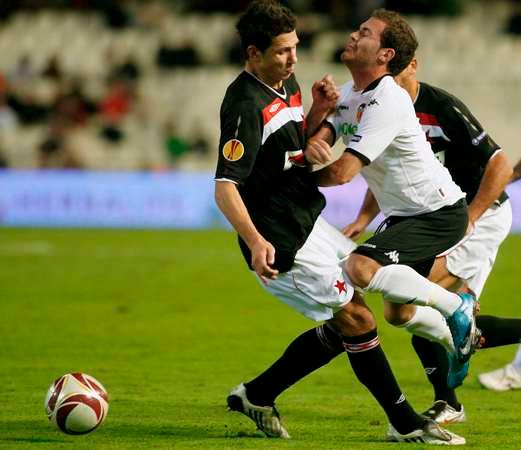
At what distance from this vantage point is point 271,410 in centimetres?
722

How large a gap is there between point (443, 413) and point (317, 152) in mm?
1877

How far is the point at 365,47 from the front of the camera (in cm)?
693

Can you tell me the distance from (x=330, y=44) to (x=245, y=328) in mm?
18189

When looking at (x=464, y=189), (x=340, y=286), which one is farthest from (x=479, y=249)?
(x=340, y=286)

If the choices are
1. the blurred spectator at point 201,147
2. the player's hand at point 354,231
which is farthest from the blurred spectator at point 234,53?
the player's hand at point 354,231

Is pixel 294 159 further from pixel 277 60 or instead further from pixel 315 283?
pixel 315 283

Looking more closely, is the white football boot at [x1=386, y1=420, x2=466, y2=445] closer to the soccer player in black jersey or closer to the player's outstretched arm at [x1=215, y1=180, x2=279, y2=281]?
the soccer player in black jersey

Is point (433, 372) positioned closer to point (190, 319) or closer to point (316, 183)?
point (316, 183)

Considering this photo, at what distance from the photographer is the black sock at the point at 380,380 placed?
267 inches

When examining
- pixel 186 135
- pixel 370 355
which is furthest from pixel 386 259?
pixel 186 135

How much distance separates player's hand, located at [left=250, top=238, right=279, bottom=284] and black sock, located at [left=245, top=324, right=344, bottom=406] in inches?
39.6

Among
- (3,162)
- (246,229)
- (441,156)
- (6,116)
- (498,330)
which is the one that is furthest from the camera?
(6,116)

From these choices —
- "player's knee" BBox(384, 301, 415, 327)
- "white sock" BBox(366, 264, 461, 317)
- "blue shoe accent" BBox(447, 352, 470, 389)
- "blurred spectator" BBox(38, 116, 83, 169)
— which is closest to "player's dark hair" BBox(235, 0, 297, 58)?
"white sock" BBox(366, 264, 461, 317)

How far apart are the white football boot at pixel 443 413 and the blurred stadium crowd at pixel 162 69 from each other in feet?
61.8
